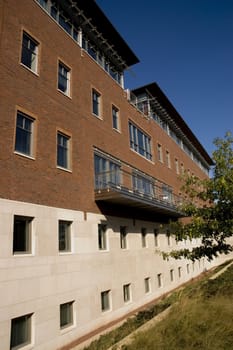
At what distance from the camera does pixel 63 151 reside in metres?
13.7

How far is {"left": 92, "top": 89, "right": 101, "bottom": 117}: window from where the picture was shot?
1741 centimetres

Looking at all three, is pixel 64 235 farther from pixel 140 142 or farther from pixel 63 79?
pixel 140 142

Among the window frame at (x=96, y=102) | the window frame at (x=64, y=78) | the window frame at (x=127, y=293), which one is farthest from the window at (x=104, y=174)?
the window frame at (x=127, y=293)

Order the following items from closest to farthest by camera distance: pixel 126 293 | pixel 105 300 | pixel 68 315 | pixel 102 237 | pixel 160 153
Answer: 1. pixel 68 315
2. pixel 105 300
3. pixel 102 237
4. pixel 126 293
5. pixel 160 153

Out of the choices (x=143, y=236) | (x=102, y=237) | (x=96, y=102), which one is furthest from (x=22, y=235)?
(x=143, y=236)

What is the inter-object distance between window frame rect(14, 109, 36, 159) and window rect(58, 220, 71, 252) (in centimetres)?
340

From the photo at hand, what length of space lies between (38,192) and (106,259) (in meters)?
5.79

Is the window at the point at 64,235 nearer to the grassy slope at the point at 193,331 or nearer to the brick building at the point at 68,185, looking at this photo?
the brick building at the point at 68,185

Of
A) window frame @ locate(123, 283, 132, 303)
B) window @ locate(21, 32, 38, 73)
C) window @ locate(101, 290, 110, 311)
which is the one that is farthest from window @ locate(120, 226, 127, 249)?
window @ locate(21, 32, 38, 73)

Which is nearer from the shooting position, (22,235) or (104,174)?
(22,235)

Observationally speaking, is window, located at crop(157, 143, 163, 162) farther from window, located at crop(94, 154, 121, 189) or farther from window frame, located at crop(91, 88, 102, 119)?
window frame, located at crop(91, 88, 102, 119)

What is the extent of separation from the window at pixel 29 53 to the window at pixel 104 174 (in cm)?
586

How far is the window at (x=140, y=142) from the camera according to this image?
71.4 ft

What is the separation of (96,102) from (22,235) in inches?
399
